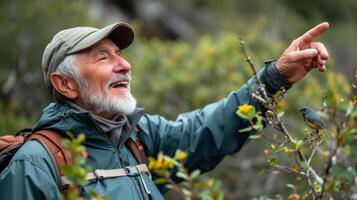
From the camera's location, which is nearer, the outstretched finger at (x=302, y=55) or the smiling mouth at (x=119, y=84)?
the outstretched finger at (x=302, y=55)

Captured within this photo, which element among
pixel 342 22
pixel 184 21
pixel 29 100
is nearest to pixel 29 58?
pixel 29 100

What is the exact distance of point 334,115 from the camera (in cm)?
189

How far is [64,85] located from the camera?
11.6ft

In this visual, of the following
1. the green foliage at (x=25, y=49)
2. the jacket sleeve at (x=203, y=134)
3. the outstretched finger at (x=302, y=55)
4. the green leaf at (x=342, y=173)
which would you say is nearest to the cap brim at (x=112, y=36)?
the jacket sleeve at (x=203, y=134)

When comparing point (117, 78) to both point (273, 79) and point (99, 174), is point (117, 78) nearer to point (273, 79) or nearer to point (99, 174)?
point (99, 174)

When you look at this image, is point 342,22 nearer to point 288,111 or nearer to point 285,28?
point 285,28

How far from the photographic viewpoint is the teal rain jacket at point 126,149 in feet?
9.75

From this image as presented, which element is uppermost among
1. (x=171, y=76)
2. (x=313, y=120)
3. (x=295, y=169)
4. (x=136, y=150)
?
(x=171, y=76)

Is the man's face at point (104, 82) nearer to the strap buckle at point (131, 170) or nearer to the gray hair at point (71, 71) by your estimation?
the gray hair at point (71, 71)

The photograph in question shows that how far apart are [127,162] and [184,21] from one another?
18.1m

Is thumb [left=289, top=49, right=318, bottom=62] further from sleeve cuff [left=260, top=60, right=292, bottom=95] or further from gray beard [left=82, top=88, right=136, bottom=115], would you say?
gray beard [left=82, top=88, right=136, bottom=115]

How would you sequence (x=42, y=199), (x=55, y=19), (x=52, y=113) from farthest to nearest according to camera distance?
(x=55, y=19) < (x=52, y=113) < (x=42, y=199)

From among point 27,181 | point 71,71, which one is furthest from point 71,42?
point 27,181

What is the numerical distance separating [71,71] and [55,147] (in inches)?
22.4
